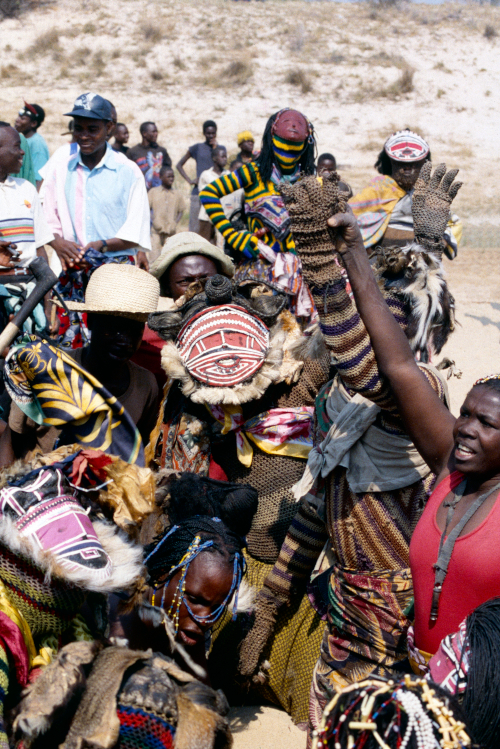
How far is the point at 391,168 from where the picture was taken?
554cm

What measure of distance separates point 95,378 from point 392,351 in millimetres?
1186

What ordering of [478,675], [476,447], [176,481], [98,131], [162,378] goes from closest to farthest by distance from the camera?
[478,675]
[476,447]
[176,481]
[162,378]
[98,131]

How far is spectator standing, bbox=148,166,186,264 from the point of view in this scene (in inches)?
481

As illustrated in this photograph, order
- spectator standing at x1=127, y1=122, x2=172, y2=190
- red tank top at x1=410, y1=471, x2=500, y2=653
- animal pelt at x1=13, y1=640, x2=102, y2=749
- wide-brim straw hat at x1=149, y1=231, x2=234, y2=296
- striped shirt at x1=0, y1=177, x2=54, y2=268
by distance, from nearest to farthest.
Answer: animal pelt at x1=13, y1=640, x2=102, y2=749, red tank top at x1=410, y1=471, x2=500, y2=653, wide-brim straw hat at x1=149, y1=231, x2=234, y2=296, striped shirt at x1=0, y1=177, x2=54, y2=268, spectator standing at x1=127, y1=122, x2=172, y2=190

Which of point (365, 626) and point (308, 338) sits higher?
point (308, 338)

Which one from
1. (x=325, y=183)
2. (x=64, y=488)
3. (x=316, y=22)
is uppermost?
(x=325, y=183)

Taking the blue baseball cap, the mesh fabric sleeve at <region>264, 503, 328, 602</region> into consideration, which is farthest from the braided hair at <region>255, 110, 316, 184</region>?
the mesh fabric sleeve at <region>264, 503, 328, 602</region>

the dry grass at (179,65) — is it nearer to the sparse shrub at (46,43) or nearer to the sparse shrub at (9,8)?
the sparse shrub at (46,43)

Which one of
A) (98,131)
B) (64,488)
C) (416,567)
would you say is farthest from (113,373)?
(98,131)

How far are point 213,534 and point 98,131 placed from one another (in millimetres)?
3374

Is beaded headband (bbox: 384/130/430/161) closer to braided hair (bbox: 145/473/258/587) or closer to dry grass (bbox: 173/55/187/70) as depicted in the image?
braided hair (bbox: 145/473/258/587)

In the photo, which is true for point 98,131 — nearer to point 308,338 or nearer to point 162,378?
point 162,378

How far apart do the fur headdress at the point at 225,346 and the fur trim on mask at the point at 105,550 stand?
1.17m

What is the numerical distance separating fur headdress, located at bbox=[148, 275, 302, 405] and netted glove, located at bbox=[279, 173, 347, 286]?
982 mm
